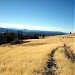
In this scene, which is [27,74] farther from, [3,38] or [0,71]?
[3,38]

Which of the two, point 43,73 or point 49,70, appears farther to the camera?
point 49,70

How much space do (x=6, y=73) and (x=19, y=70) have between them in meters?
1.55

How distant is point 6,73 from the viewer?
53.0 feet

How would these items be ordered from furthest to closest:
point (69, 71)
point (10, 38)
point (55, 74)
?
point (10, 38)
point (69, 71)
point (55, 74)

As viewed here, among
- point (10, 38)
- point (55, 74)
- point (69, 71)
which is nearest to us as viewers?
point (55, 74)

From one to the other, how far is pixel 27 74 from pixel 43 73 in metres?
1.52

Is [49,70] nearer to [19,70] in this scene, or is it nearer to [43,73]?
[43,73]

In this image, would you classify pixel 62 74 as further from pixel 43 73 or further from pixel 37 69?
pixel 37 69

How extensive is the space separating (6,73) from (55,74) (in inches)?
188

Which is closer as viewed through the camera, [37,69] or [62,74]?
[62,74]

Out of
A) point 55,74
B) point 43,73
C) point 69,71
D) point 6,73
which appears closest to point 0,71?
point 6,73

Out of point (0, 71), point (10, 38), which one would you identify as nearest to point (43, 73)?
point (0, 71)

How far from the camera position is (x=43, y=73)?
616 inches

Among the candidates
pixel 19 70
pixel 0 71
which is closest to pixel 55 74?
pixel 19 70
